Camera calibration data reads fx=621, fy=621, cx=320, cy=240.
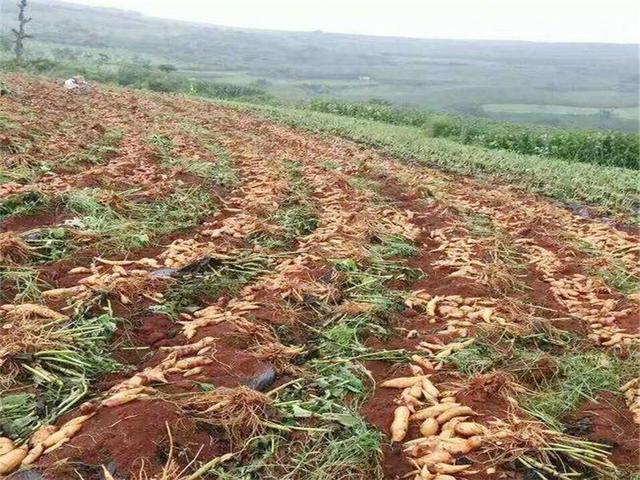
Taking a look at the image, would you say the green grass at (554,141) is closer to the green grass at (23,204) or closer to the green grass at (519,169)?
the green grass at (519,169)

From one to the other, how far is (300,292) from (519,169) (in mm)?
8674

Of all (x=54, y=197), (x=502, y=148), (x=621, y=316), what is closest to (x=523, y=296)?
(x=621, y=316)

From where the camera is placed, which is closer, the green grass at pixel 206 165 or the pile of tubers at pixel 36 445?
the pile of tubers at pixel 36 445

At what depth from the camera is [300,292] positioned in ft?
15.2

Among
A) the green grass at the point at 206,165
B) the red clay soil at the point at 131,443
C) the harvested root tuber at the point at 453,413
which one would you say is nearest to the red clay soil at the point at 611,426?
the harvested root tuber at the point at 453,413

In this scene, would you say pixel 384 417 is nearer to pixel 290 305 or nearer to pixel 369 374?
pixel 369 374

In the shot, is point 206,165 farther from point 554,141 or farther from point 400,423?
point 554,141

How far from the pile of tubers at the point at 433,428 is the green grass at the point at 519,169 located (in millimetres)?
6521

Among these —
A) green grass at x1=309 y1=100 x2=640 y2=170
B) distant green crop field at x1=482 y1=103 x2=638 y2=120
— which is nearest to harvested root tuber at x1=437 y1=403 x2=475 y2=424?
green grass at x1=309 y1=100 x2=640 y2=170

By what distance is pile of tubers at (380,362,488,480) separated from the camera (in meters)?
2.84

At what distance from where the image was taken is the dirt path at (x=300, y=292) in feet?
10.1

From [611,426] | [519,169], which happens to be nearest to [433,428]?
[611,426]

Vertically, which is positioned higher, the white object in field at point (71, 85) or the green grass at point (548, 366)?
the white object in field at point (71, 85)

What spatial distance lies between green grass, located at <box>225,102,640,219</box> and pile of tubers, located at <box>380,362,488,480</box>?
A: 6.52 metres
